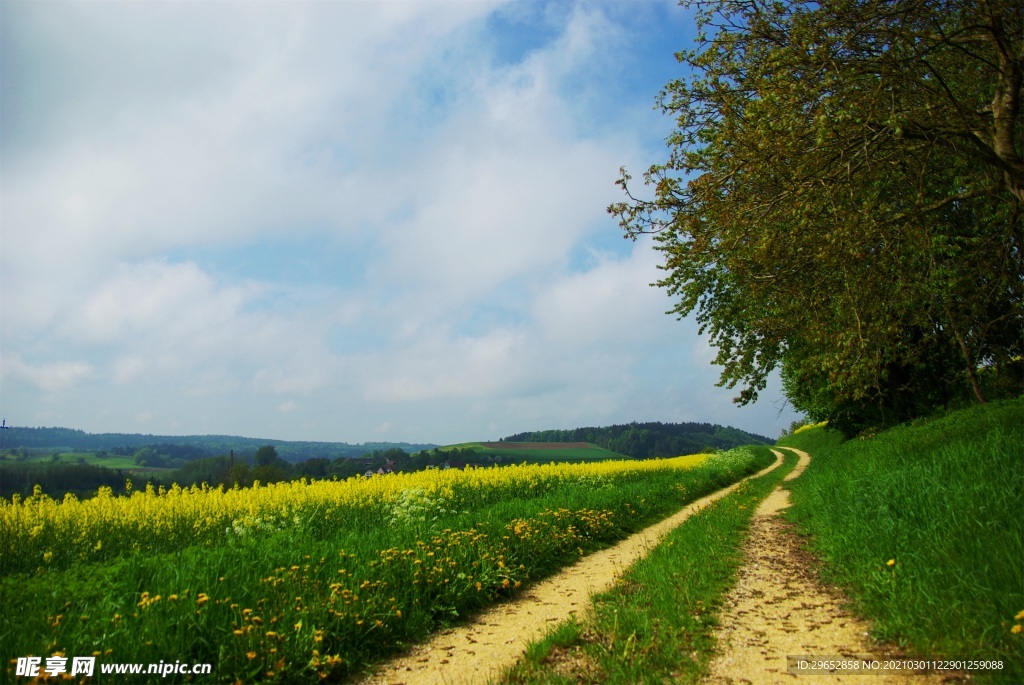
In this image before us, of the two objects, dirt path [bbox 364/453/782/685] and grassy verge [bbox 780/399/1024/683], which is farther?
dirt path [bbox 364/453/782/685]

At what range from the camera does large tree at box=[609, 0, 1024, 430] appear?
302 inches

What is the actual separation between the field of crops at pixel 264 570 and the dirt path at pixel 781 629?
2.90 metres

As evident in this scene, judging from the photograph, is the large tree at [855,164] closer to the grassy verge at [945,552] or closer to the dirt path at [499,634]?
the grassy verge at [945,552]

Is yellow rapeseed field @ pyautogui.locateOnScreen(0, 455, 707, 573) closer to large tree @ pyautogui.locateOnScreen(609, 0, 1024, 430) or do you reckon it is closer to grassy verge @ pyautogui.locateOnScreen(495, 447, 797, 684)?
grassy verge @ pyautogui.locateOnScreen(495, 447, 797, 684)

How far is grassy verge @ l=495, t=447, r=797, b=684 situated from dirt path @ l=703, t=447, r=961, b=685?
17cm

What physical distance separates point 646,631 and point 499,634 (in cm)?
162

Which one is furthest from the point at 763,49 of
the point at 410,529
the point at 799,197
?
the point at 410,529

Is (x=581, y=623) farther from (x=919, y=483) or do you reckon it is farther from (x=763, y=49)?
(x=763, y=49)

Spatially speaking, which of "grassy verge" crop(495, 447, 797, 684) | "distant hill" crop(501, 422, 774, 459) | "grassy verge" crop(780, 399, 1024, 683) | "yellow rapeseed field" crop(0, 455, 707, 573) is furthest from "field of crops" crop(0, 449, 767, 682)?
"distant hill" crop(501, 422, 774, 459)

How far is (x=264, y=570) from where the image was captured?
5887 millimetres

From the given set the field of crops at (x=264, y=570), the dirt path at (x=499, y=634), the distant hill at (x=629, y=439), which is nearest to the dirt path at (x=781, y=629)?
the dirt path at (x=499, y=634)

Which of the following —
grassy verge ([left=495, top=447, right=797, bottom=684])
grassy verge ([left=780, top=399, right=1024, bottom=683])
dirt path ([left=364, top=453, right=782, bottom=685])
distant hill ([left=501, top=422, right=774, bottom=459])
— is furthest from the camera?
distant hill ([left=501, top=422, right=774, bottom=459])

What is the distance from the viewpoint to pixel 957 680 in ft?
12.8

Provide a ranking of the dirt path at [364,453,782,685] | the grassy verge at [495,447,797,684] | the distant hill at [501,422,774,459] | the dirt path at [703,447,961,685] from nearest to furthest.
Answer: the dirt path at [703,447,961,685]
the grassy verge at [495,447,797,684]
the dirt path at [364,453,782,685]
the distant hill at [501,422,774,459]
